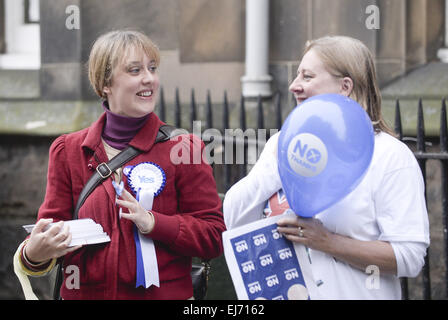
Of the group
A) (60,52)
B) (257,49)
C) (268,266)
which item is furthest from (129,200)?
(60,52)

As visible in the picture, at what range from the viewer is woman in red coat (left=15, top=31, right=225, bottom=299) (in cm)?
237

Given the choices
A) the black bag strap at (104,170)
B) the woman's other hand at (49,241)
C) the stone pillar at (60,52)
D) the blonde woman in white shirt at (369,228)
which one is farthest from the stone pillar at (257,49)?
the woman's other hand at (49,241)

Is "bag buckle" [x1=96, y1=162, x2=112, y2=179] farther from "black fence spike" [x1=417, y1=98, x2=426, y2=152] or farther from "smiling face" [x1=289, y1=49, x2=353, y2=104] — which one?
"black fence spike" [x1=417, y1=98, x2=426, y2=152]

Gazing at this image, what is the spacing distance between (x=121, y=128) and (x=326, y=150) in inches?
31.4

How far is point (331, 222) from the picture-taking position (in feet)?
7.29

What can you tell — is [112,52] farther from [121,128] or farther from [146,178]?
[146,178]

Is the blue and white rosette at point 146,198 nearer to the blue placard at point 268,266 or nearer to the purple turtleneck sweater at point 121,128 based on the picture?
the purple turtleneck sweater at point 121,128

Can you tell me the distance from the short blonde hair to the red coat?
0.18 metres

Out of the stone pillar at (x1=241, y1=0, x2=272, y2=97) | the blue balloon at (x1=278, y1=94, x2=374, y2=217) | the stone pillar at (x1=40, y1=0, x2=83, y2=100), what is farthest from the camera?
the stone pillar at (x1=40, y1=0, x2=83, y2=100)

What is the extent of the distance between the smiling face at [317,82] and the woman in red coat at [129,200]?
1.49ft

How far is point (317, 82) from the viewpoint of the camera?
7.54 feet

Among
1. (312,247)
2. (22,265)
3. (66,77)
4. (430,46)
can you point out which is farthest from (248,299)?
(66,77)

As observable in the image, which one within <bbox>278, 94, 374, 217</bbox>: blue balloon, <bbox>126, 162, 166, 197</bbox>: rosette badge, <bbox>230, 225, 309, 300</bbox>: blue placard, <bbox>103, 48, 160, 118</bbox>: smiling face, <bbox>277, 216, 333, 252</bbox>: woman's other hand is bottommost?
<bbox>230, 225, 309, 300</bbox>: blue placard

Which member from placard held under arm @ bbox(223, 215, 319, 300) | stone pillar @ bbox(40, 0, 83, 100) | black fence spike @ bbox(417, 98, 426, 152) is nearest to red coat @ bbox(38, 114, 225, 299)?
placard held under arm @ bbox(223, 215, 319, 300)
